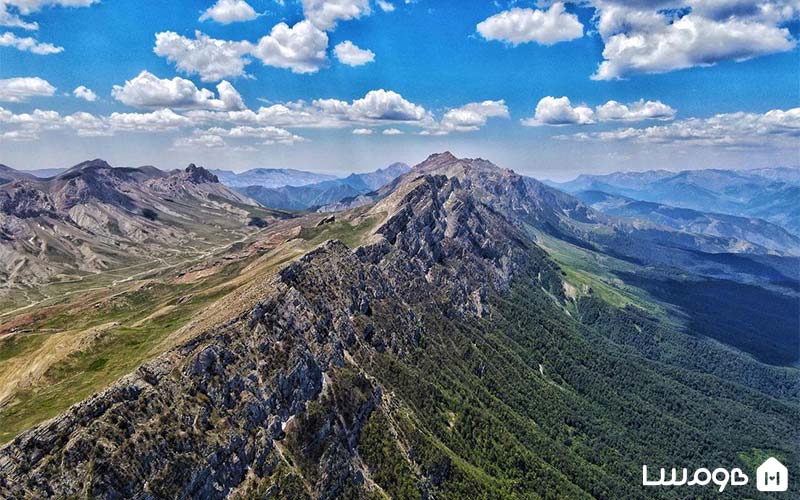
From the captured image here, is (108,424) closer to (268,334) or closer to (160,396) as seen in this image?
(160,396)

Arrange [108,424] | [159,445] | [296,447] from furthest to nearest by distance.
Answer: [296,447] → [159,445] → [108,424]

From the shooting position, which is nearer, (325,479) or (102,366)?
(102,366)

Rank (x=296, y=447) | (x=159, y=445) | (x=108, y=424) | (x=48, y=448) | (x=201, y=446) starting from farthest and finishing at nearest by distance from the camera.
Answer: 1. (x=296, y=447)
2. (x=201, y=446)
3. (x=159, y=445)
4. (x=108, y=424)
5. (x=48, y=448)

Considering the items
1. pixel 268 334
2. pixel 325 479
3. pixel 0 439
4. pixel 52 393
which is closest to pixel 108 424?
pixel 0 439

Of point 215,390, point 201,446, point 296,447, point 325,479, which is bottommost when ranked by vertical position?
point 325,479

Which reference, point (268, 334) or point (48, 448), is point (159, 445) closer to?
point (48, 448)

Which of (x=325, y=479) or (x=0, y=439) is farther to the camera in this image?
(x=325, y=479)

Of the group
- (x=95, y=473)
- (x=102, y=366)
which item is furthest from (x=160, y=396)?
(x=102, y=366)

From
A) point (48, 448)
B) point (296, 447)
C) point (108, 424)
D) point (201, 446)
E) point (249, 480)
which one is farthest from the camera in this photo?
point (296, 447)

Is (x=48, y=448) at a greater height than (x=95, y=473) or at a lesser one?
greater
